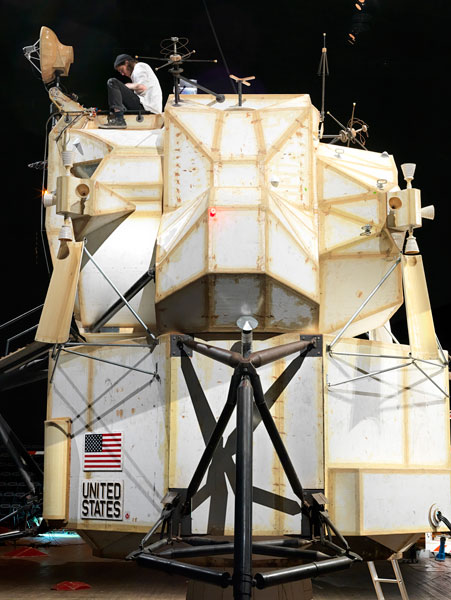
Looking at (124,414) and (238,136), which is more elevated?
(238,136)

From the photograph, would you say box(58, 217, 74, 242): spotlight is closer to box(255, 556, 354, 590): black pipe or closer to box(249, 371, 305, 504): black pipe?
box(249, 371, 305, 504): black pipe

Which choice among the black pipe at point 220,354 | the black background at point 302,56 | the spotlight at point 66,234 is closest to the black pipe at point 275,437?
the black pipe at point 220,354

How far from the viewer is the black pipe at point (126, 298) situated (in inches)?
401

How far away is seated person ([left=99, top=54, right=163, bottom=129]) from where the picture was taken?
39.4 feet

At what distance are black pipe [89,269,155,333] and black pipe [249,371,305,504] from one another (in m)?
2.35

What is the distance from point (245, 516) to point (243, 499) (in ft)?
0.56

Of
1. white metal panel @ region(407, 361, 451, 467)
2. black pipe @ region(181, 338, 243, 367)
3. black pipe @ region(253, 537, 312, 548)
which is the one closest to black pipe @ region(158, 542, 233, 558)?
black pipe @ region(253, 537, 312, 548)

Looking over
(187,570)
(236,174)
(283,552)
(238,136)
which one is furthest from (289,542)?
(238,136)

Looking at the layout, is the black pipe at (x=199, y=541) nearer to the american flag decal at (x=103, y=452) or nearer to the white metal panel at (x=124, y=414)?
the white metal panel at (x=124, y=414)

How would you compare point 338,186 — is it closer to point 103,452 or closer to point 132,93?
point 132,93

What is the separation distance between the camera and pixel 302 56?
63.3ft

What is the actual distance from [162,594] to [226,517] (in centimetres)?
696

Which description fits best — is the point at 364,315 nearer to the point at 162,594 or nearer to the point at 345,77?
the point at 162,594

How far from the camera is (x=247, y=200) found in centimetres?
966
